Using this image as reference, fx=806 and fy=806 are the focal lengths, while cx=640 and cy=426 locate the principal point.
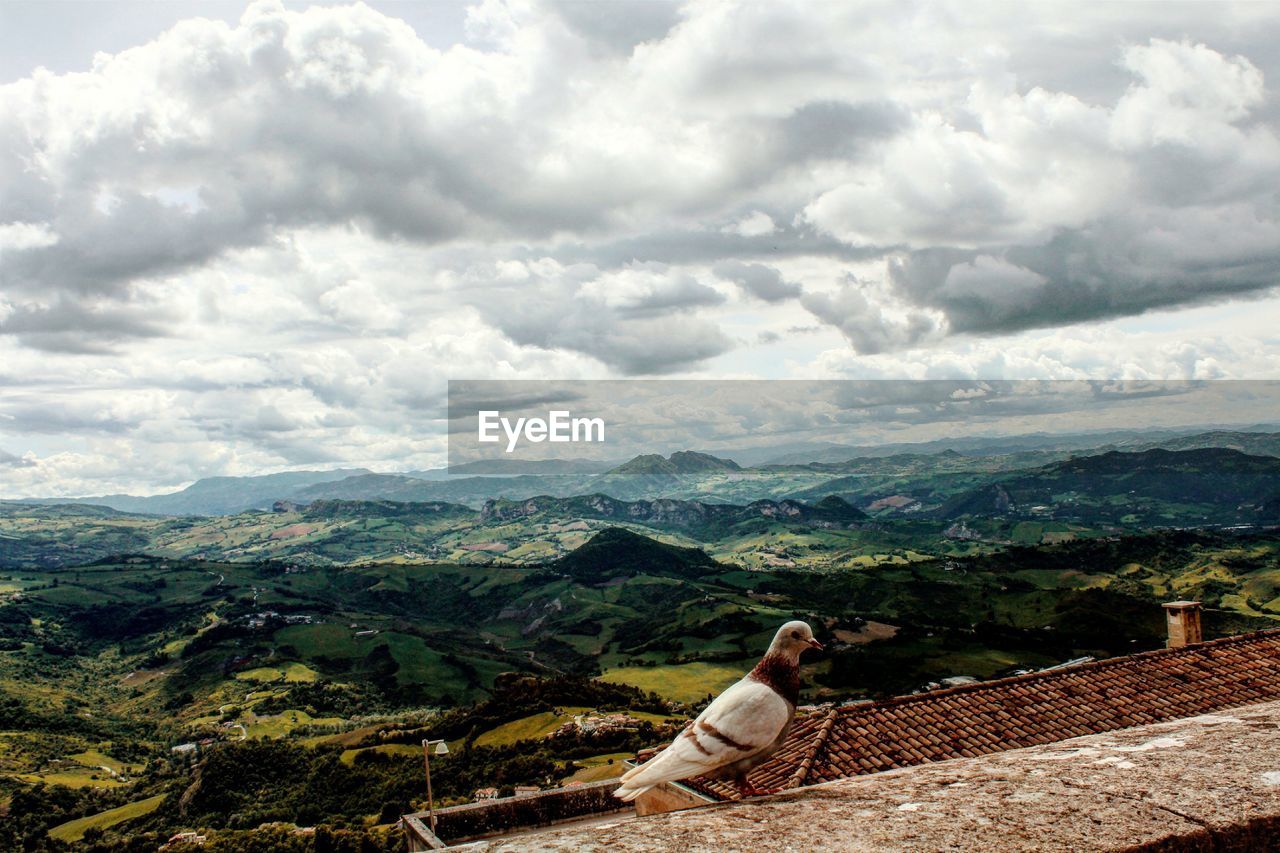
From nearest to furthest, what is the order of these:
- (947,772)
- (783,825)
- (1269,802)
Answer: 1. (1269,802)
2. (783,825)
3. (947,772)

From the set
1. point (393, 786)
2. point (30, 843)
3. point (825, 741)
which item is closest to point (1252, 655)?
point (825, 741)

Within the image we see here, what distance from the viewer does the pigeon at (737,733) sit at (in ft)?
23.3

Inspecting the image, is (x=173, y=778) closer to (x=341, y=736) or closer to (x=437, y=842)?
(x=341, y=736)

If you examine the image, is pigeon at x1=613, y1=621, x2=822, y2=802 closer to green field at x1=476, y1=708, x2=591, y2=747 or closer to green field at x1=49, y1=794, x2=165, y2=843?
green field at x1=476, y1=708, x2=591, y2=747

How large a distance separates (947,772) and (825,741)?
20.5 metres

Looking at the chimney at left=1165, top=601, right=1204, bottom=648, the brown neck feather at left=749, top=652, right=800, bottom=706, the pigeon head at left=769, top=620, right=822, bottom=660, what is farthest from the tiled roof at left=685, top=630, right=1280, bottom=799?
the brown neck feather at left=749, top=652, right=800, bottom=706

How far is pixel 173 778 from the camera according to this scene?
16388 centimetres

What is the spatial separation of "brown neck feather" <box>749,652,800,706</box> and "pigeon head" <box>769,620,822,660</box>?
3.2 inches

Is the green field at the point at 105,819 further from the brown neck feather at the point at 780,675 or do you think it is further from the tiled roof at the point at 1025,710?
the brown neck feather at the point at 780,675

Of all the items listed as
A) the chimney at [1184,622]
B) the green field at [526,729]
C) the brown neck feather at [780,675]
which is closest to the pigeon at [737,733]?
the brown neck feather at [780,675]

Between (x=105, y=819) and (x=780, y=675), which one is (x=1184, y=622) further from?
(x=105, y=819)

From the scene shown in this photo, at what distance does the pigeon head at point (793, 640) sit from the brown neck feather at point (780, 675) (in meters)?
0.08

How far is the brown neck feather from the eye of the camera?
7797 mm

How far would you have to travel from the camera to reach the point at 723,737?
7402mm
